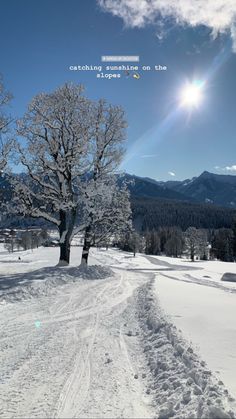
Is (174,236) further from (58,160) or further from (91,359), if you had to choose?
(91,359)

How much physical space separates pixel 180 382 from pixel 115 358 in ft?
6.82

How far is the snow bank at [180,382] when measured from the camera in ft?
18.3

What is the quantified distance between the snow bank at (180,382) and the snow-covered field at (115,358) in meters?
0.02

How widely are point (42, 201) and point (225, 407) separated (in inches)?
825

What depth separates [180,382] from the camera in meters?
6.59

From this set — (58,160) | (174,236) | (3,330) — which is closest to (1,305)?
(3,330)

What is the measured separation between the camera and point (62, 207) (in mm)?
24062

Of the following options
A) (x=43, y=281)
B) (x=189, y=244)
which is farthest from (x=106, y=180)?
(x=189, y=244)

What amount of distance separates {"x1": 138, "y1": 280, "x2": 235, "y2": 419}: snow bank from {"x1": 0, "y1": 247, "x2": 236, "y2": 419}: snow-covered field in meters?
0.02

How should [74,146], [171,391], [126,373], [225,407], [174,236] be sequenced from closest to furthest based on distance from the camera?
[225,407] < [171,391] < [126,373] < [74,146] < [174,236]

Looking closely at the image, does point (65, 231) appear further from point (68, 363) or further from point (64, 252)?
point (68, 363)

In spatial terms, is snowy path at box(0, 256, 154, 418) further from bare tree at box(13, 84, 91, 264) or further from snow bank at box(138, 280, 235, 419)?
bare tree at box(13, 84, 91, 264)

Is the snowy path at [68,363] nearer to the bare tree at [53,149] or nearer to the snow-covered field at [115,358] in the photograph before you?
the snow-covered field at [115,358]

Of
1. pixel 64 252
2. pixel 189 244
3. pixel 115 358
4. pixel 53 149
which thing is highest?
pixel 53 149
